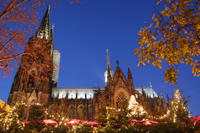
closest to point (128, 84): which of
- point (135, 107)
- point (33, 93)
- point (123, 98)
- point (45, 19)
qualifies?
point (123, 98)

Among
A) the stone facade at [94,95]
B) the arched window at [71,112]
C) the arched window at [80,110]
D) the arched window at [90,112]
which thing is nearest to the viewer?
the stone facade at [94,95]

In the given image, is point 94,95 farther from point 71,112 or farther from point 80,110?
point 71,112

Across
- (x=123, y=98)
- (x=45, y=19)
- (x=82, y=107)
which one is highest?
(x=45, y=19)

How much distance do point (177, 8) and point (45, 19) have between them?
151ft

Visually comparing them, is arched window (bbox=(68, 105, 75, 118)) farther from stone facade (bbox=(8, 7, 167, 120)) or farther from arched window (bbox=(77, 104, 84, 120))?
arched window (bbox=(77, 104, 84, 120))

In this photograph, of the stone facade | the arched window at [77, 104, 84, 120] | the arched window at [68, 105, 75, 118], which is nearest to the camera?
the stone facade

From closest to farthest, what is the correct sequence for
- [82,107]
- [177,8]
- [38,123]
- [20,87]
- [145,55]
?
1. [177,8]
2. [145,55]
3. [38,123]
4. [20,87]
5. [82,107]

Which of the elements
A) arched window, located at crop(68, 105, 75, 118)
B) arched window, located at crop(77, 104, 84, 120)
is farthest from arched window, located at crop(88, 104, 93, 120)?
arched window, located at crop(68, 105, 75, 118)

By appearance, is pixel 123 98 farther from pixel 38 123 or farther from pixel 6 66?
pixel 6 66

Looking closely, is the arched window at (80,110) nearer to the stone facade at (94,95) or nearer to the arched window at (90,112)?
the stone facade at (94,95)

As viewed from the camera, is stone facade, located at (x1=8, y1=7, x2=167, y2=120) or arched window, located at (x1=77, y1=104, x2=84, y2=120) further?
arched window, located at (x1=77, y1=104, x2=84, y2=120)

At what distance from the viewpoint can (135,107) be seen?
672 inches

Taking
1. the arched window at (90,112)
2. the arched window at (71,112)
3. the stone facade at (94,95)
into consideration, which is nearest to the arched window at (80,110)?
the stone facade at (94,95)

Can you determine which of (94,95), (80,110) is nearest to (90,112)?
(80,110)
